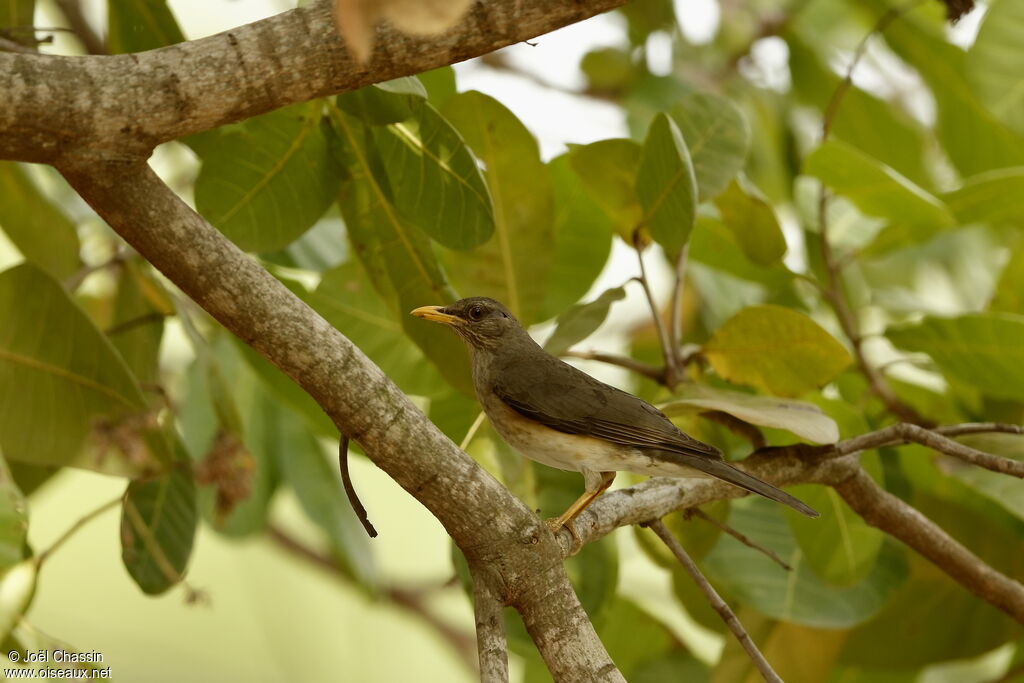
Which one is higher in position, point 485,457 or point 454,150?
point 454,150

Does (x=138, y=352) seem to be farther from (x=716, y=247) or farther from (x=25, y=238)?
(x=716, y=247)

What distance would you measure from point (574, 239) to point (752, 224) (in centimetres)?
55

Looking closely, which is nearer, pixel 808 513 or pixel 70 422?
pixel 808 513

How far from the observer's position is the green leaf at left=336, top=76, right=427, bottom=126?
2.17 meters

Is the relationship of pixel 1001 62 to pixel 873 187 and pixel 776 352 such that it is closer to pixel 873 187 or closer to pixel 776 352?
pixel 873 187

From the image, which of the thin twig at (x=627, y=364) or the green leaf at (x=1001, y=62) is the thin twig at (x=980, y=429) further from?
the green leaf at (x=1001, y=62)

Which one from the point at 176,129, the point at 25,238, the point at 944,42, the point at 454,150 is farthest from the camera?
the point at 944,42

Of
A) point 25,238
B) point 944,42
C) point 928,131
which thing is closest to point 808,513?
point 25,238

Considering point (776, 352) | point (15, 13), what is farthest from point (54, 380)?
point (776, 352)

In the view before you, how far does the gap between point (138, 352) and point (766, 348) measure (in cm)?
183

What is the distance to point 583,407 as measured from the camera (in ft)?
8.30

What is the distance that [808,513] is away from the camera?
2.12 meters

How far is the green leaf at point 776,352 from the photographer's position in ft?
8.42

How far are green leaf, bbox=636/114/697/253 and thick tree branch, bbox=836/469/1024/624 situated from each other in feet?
2.42
